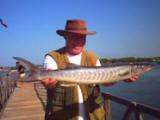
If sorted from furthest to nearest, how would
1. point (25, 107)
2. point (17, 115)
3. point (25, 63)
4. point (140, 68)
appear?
1. point (25, 107)
2. point (17, 115)
3. point (140, 68)
4. point (25, 63)

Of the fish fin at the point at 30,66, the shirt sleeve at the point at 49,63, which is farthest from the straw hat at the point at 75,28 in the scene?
the fish fin at the point at 30,66

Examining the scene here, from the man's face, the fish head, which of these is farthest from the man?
the fish head

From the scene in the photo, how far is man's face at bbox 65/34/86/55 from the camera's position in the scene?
4.14 metres

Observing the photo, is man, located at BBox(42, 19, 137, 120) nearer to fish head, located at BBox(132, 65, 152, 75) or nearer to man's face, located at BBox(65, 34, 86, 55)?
man's face, located at BBox(65, 34, 86, 55)

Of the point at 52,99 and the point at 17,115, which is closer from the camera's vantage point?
the point at 52,99

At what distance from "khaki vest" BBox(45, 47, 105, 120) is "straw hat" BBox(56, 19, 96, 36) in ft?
1.01

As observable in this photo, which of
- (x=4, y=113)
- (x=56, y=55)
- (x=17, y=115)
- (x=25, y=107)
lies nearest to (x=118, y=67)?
(x=56, y=55)

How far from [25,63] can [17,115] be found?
7.95m

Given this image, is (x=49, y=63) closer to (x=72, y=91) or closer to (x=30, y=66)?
(x=30, y=66)

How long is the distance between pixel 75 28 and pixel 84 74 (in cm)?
82

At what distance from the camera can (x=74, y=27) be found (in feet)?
14.0

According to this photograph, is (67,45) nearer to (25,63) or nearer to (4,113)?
(25,63)

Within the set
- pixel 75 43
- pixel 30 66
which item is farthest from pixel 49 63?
pixel 75 43

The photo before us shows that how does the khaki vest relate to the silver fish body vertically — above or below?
below
